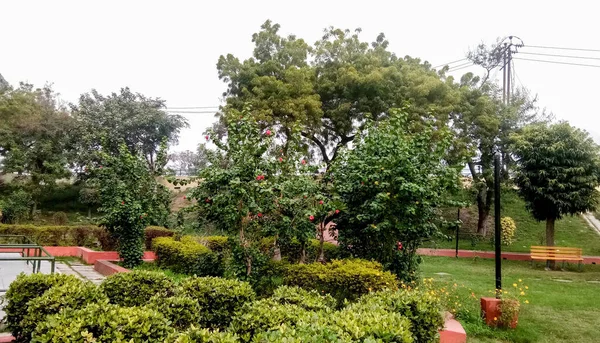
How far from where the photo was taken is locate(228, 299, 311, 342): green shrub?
11.8 feet

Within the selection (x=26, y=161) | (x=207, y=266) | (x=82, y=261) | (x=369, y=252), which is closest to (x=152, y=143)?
(x=26, y=161)

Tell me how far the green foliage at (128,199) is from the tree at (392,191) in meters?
5.55

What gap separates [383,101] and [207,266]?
10965 mm

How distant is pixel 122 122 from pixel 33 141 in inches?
175

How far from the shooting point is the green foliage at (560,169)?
15.0m

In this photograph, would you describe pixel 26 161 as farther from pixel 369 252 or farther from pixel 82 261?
pixel 369 252

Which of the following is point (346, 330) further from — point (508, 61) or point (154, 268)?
point (508, 61)

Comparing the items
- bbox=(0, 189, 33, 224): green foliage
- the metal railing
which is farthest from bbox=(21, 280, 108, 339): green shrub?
bbox=(0, 189, 33, 224): green foliage

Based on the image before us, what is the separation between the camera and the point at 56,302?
425 cm

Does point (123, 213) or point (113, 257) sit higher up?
point (123, 213)

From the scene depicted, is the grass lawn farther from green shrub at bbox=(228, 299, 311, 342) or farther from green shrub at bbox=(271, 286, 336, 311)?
green shrub at bbox=(228, 299, 311, 342)

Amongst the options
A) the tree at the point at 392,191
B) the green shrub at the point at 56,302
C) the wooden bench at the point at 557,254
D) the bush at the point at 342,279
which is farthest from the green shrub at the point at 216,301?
the wooden bench at the point at 557,254

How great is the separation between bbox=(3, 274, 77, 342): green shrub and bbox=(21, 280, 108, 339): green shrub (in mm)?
251

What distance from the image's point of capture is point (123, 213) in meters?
11.3
